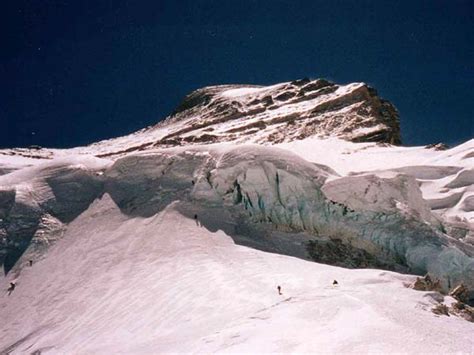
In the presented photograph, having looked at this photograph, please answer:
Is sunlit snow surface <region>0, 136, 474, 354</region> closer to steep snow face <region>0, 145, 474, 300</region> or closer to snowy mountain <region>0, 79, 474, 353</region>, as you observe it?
snowy mountain <region>0, 79, 474, 353</region>

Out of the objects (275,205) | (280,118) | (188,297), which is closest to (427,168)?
(275,205)

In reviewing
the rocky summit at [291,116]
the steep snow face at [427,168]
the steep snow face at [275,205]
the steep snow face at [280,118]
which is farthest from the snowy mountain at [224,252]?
the rocky summit at [291,116]

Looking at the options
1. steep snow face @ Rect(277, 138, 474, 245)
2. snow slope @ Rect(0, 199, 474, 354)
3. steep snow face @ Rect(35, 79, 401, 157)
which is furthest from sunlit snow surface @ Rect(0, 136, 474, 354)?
steep snow face @ Rect(35, 79, 401, 157)

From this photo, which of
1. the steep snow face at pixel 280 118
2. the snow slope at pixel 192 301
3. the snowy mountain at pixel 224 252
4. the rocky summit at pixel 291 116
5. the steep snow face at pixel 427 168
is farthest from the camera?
the rocky summit at pixel 291 116

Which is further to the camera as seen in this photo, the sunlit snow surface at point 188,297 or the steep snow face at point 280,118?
the steep snow face at point 280,118

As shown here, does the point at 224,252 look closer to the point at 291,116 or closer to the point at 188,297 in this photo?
the point at 188,297

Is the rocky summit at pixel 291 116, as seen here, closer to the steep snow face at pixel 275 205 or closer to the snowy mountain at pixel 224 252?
the snowy mountain at pixel 224 252

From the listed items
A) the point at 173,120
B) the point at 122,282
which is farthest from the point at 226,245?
the point at 173,120
